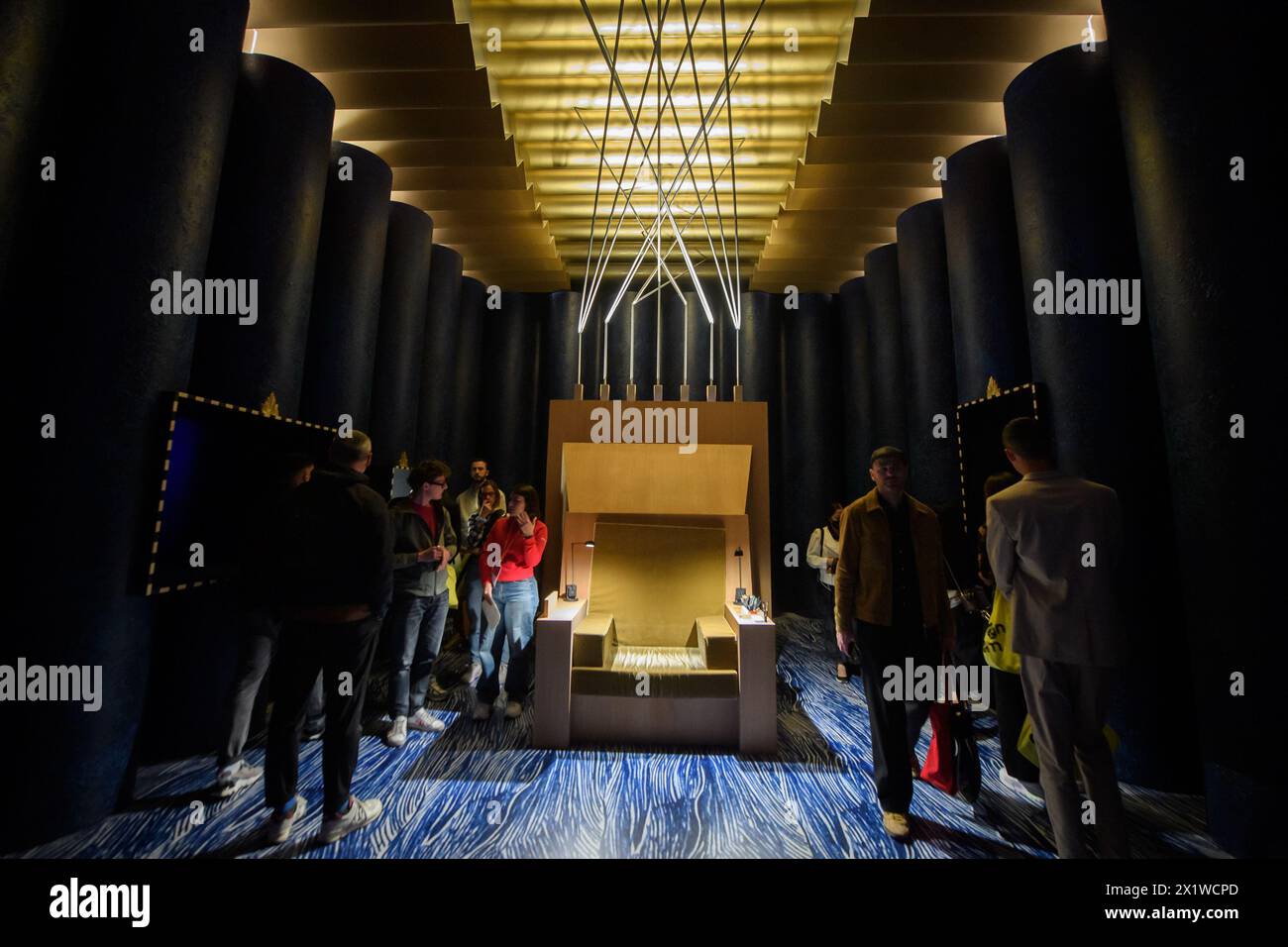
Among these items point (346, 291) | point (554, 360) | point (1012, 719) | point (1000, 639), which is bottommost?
point (1012, 719)

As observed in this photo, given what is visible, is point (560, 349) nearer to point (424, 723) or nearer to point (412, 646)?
point (412, 646)

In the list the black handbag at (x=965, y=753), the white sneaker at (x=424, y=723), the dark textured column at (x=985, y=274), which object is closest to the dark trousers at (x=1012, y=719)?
the black handbag at (x=965, y=753)

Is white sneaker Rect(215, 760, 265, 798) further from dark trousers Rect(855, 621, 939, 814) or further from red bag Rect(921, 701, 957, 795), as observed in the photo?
red bag Rect(921, 701, 957, 795)

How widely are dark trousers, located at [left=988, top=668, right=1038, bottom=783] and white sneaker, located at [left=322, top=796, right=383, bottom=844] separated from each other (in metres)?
3.44

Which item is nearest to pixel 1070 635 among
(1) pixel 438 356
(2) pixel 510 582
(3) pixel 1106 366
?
(3) pixel 1106 366

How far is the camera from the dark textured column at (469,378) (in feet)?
26.0

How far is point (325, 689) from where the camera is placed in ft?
7.59

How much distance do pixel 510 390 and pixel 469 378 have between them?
2.34 ft

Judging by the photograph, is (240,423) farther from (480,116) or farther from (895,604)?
(895,604)

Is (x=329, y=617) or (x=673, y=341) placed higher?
(x=673, y=341)

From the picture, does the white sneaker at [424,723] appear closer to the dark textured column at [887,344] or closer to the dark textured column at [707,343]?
the dark textured column at [887,344]

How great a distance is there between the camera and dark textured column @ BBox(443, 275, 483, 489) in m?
7.91

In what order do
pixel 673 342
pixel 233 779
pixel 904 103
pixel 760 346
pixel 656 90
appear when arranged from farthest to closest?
pixel 673 342 < pixel 760 346 < pixel 656 90 < pixel 904 103 < pixel 233 779

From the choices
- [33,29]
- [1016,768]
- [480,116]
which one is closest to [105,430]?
[33,29]
